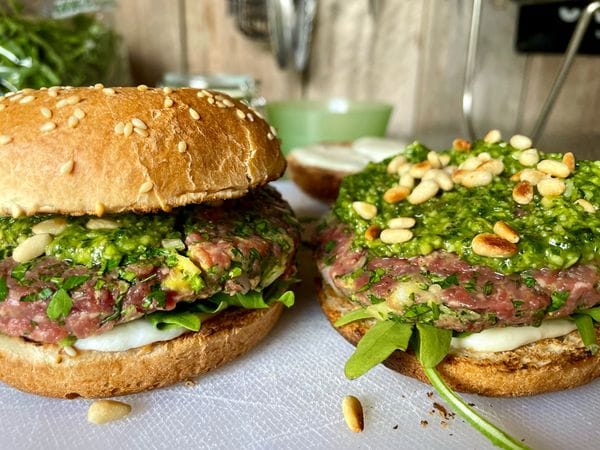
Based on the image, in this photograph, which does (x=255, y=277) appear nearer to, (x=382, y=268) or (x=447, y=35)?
(x=382, y=268)

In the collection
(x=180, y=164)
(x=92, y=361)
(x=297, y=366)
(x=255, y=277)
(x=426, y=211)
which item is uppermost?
(x=180, y=164)

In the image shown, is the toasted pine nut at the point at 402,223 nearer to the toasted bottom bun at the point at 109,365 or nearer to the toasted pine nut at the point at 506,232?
the toasted pine nut at the point at 506,232

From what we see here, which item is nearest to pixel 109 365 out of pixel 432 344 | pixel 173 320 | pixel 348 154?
pixel 173 320

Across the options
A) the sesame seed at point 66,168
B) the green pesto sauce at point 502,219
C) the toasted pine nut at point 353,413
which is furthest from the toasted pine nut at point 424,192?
the sesame seed at point 66,168

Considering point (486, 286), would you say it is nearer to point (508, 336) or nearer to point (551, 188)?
point (508, 336)

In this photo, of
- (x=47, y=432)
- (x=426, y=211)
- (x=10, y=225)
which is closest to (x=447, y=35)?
(x=426, y=211)

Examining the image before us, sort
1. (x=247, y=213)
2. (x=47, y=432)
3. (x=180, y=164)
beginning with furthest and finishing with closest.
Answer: (x=247, y=213) < (x=180, y=164) < (x=47, y=432)
